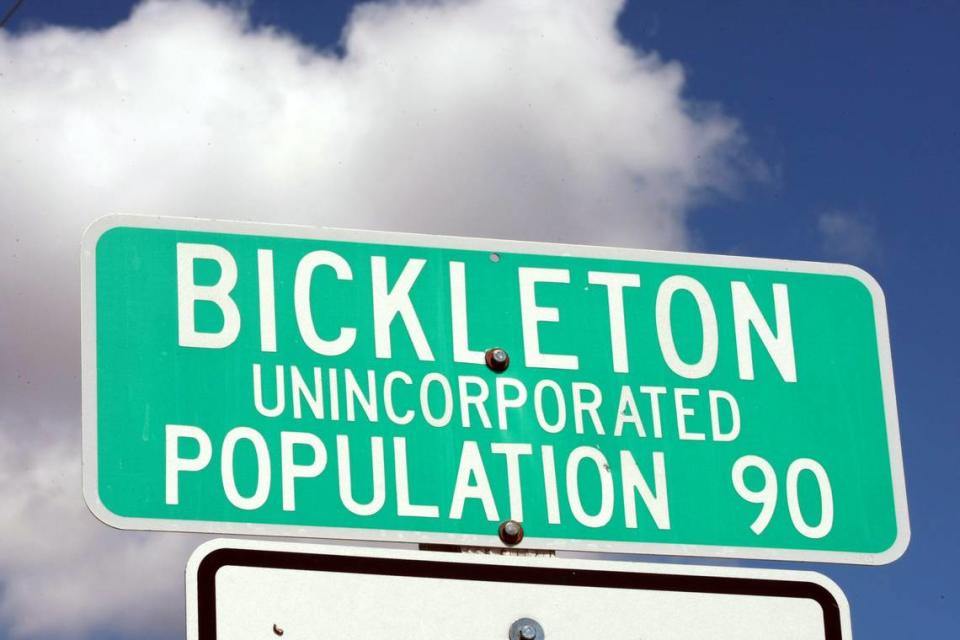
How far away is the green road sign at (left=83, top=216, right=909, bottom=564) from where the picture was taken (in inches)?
115

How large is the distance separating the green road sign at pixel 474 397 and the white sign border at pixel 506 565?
0.14ft

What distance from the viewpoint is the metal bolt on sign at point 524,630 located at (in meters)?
2.89

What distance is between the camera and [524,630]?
9.50 ft

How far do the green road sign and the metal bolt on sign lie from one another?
15 centimetres

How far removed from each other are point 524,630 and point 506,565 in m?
0.12

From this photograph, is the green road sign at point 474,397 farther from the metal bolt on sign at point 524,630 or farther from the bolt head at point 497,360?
the metal bolt on sign at point 524,630

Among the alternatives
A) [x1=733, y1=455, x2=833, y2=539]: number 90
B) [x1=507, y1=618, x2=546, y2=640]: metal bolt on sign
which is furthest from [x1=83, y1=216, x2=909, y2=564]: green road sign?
[x1=507, y1=618, x2=546, y2=640]: metal bolt on sign

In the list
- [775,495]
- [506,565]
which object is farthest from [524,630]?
[775,495]

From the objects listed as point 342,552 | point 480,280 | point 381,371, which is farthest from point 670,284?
point 342,552

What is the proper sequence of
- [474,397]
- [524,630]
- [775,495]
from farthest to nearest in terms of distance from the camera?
[775,495]
[474,397]
[524,630]

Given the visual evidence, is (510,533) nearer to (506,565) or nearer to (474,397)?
(506,565)

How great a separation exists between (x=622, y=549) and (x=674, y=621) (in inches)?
6.4

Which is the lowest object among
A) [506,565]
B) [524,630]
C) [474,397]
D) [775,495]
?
[524,630]

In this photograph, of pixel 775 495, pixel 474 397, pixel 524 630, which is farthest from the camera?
pixel 775 495
